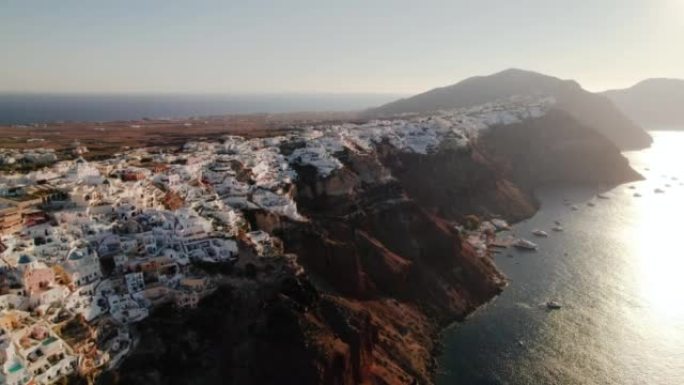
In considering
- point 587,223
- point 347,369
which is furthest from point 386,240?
point 587,223

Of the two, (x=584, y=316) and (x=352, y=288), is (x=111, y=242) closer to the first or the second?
(x=352, y=288)

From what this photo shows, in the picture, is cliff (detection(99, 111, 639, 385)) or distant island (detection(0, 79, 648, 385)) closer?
distant island (detection(0, 79, 648, 385))

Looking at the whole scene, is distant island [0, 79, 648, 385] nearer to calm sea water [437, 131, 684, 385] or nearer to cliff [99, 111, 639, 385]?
cliff [99, 111, 639, 385]

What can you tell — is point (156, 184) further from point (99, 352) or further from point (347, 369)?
point (347, 369)

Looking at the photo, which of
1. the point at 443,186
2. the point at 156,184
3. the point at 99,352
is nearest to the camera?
the point at 99,352

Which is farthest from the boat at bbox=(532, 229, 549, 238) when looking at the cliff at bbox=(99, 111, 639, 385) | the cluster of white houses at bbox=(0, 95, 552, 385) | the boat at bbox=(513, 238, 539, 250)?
the cluster of white houses at bbox=(0, 95, 552, 385)

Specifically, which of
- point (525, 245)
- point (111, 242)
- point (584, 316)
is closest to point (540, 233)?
point (525, 245)

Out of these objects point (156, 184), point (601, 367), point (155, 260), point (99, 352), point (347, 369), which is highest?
point (156, 184)
